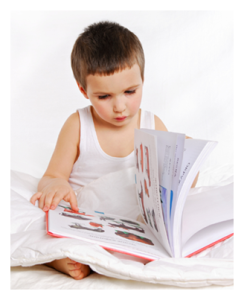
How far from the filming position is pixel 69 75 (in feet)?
6.00

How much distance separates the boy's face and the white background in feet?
2.36

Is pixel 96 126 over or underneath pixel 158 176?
over

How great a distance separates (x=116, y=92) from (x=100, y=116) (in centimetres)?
15

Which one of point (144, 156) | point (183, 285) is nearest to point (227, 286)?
point (183, 285)

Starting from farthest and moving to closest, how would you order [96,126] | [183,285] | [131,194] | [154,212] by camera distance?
[96,126], [131,194], [154,212], [183,285]

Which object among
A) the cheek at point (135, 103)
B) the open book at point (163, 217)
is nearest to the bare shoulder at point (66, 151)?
the cheek at point (135, 103)

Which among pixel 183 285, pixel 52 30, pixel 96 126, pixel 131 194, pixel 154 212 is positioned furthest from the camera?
pixel 52 30

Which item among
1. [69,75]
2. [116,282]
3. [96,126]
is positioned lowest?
[116,282]

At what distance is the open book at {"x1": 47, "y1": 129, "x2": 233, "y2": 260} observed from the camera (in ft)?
2.16

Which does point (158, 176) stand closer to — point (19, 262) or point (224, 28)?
point (19, 262)

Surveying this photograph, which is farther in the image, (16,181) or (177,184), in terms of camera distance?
(16,181)

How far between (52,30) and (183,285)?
1.61 meters

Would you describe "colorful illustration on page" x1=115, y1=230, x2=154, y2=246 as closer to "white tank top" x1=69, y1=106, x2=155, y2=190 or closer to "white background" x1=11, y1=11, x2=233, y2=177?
"white tank top" x1=69, y1=106, x2=155, y2=190

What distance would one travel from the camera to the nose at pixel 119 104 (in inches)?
41.4
